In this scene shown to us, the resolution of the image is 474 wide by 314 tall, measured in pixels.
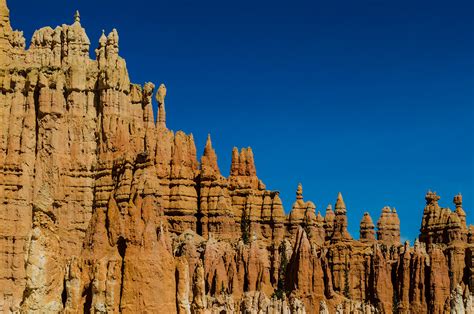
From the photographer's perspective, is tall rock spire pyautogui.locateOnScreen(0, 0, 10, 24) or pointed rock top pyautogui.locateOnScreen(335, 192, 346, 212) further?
pointed rock top pyautogui.locateOnScreen(335, 192, 346, 212)

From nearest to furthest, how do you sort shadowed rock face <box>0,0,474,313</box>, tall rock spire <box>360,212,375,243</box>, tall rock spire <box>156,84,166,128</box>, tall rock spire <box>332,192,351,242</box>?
shadowed rock face <box>0,0,474,313</box> < tall rock spire <box>156,84,166,128</box> < tall rock spire <box>332,192,351,242</box> < tall rock spire <box>360,212,375,243</box>

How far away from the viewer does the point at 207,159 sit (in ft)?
290

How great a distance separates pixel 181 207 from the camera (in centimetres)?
8412

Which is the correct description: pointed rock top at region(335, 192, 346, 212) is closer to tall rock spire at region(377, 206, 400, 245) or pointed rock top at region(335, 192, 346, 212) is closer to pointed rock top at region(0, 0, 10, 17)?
tall rock spire at region(377, 206, 400, 245)

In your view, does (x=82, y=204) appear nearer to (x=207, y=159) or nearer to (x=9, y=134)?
(x=9, y=134)

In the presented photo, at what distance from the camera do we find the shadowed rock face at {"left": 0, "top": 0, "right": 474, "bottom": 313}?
74.8 meters

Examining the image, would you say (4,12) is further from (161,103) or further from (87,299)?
(87,299)

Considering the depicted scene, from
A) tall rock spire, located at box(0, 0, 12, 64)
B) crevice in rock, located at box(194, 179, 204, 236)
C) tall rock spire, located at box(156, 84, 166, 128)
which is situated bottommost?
crevice in rock, located at box(194, 179, 204, 236)

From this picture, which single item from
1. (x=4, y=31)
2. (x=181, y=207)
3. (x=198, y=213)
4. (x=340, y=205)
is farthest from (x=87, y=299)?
(x=340, y=205)

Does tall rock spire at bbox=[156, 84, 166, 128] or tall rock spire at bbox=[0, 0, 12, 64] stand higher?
tall rock spire at bbox=[0, 0, 12, 64]

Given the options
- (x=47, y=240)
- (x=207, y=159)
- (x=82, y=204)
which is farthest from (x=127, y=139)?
(x=47, y=240)

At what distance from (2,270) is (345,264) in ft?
107

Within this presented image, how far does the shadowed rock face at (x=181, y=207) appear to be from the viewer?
74.8 metres

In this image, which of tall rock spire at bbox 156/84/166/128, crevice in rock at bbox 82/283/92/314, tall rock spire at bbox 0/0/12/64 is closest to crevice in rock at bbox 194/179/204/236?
tall rock spire at bbox 156/84/166/128
